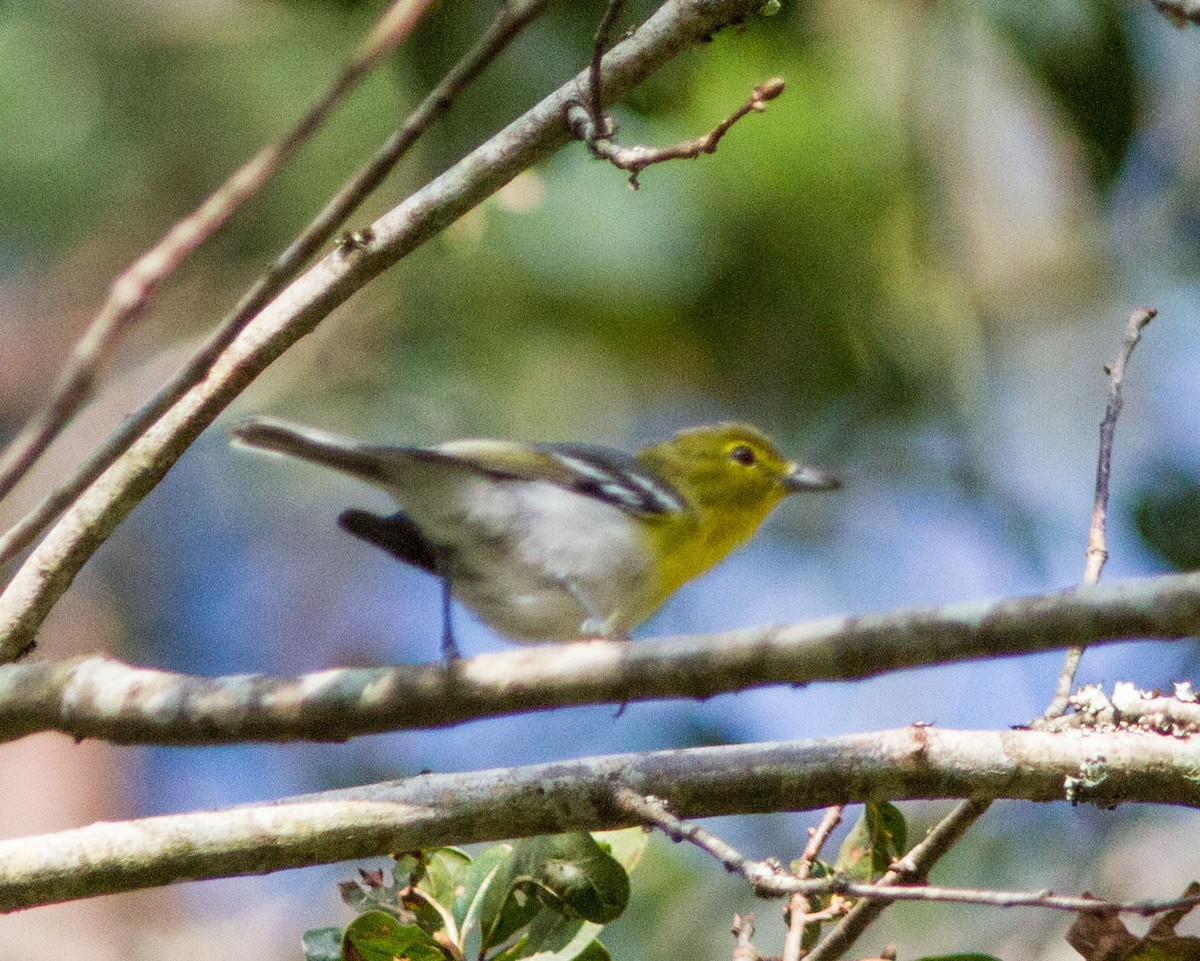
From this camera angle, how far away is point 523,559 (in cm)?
443

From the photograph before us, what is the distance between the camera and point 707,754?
2410 mm

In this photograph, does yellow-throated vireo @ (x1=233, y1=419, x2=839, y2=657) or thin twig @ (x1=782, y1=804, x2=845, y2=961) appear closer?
thin twig @ (x1=782, y1=804, x2=845, y2=961)

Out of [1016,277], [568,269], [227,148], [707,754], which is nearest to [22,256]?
[227,148]

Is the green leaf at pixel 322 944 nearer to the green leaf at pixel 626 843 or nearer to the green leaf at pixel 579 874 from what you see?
the green leaf at pixel 579 874

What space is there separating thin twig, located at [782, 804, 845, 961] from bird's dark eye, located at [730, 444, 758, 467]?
326 centimetres

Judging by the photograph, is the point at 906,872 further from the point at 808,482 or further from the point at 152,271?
the point at 808,482

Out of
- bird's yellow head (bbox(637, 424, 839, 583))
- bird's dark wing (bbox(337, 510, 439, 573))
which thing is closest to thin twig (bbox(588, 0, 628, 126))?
bird's dark wing (bbox(337, 510, 439, 573))

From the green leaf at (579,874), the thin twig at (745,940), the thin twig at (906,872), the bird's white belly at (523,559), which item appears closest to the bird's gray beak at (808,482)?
the bird's white belly at (523,559)

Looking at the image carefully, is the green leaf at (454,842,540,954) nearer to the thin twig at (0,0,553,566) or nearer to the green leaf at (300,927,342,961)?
the green leaf at (300,927,342,961)

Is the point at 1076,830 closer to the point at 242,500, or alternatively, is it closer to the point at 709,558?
the point at 709,558

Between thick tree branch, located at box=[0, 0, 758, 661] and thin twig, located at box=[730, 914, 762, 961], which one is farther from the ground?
thick tree branch, located at box=[0, 0, 758, 661]

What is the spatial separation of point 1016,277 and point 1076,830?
3149 mm

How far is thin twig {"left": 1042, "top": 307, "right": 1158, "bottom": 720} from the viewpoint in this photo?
8.85 ft

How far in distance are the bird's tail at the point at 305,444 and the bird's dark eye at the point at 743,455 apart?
2.05m
